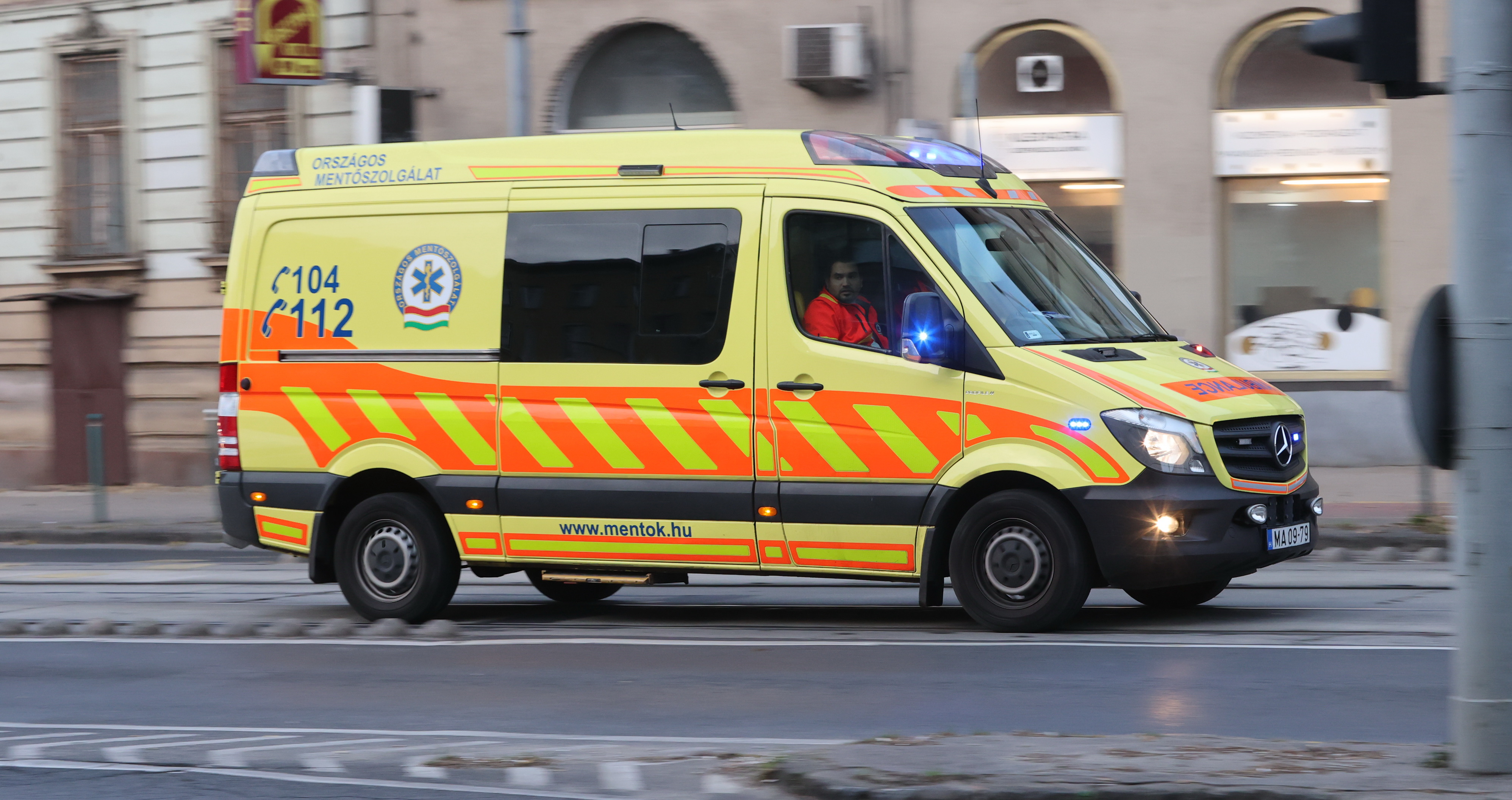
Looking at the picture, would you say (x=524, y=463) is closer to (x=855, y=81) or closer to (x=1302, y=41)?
(x=1302, y=41)

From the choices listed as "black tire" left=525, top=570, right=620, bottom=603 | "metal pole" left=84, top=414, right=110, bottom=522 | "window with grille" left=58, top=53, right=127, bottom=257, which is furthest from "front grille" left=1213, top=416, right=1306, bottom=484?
"window with grille" left=58, top=53, right=127, bottom=257

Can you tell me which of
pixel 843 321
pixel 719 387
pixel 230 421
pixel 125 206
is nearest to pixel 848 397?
pixel 843 321

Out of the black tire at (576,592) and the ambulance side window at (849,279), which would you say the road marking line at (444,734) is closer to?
the ambulance side window at (849,279)

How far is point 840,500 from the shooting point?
8438 mm

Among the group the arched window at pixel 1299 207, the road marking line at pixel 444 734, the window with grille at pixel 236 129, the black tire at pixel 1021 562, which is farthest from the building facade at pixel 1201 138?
the road marking line at pixel 444 734

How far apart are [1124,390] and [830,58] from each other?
32.8ft

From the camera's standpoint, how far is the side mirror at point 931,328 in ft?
26.6

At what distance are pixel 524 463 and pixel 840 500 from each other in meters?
1.62

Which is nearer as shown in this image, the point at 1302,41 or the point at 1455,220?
the point at 1455,220

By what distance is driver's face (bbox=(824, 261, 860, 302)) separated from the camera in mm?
8508

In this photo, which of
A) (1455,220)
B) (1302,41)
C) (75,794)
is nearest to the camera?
(1455,220)

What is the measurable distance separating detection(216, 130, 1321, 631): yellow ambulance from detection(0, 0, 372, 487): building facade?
10.8 meters

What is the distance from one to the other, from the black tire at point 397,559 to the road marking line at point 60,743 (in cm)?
275

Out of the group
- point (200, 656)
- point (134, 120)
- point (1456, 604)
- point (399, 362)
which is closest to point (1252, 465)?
point (1456, 604)
